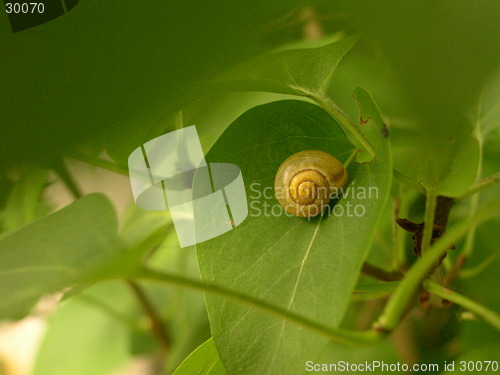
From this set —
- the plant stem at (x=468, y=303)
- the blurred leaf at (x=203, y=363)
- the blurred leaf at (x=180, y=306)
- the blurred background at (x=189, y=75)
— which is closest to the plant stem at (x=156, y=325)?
the blurred leaf at (x=180, y=306)

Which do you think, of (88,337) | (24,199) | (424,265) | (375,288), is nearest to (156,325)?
(88,337)

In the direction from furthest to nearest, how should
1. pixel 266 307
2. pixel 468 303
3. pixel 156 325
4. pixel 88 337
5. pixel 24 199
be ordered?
pixel 88 337, pixel 156 325, pixel 24 199, pixel 468 303, pixel 266 307

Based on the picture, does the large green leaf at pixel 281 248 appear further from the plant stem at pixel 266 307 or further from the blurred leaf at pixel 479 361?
the blurred leaf at pixel 479 361

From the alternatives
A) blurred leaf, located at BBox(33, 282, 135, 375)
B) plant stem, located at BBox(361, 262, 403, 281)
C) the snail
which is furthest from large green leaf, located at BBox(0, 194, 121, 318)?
blurred leaf, located at BBox(33, 282, 135, 375)

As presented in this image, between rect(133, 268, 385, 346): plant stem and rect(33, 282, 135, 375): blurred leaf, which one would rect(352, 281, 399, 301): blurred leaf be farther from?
rect(33, 282, 135, 375): blurred leaf

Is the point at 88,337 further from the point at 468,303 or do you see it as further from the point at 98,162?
the point at 468,303

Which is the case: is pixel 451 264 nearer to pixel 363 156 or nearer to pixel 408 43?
pixel 363 156

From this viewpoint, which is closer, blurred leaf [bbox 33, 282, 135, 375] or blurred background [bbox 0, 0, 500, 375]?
blurred background [bbox 0, 0, 500, 375]
